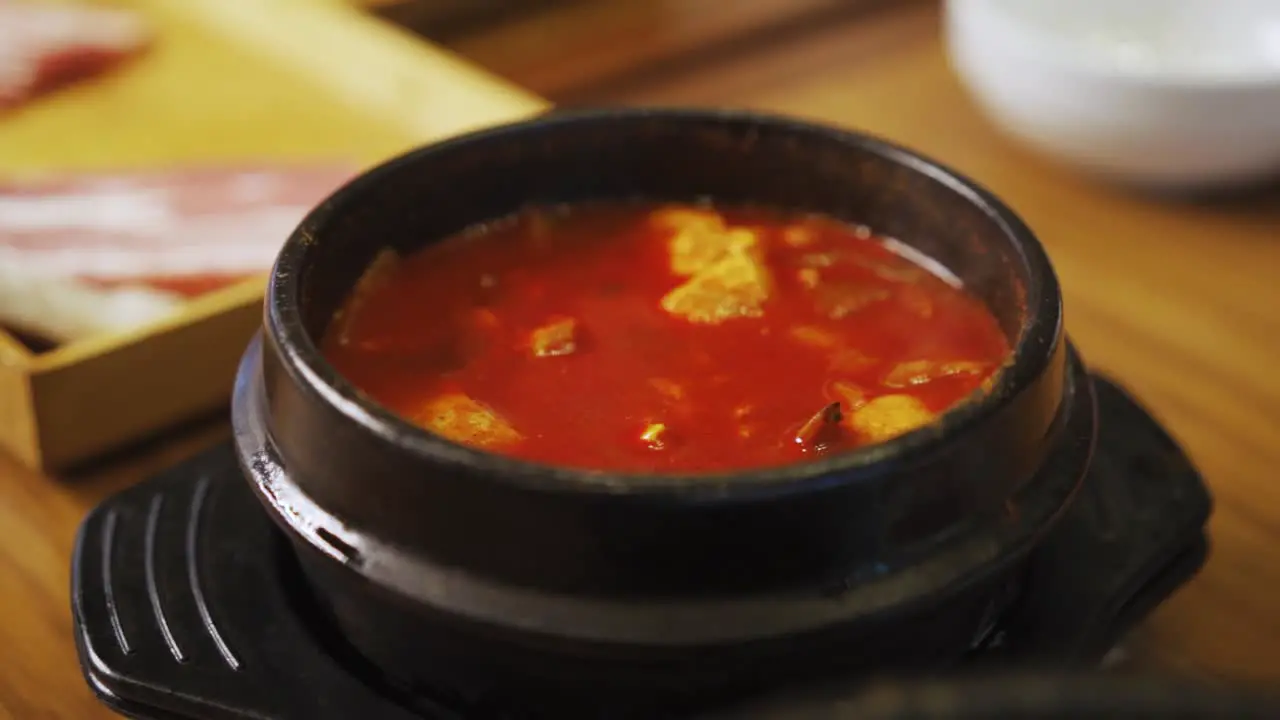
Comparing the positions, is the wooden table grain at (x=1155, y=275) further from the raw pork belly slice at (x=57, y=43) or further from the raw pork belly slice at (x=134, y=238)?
the raw pork belly slice at (x=57, y=43)

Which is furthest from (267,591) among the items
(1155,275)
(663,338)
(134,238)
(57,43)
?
(57,43)

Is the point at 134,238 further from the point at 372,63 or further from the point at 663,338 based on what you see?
the point at 663,338

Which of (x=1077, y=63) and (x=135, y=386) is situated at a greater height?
(x=1077, y=63)

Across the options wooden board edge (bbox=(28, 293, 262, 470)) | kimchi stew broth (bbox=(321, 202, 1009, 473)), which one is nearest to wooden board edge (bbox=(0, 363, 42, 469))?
wooden board edge (bbox=(28, 293, 262, 470))

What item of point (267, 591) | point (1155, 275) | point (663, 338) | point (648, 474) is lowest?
point (1155, 275)

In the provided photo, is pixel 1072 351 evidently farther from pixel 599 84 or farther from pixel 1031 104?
pixel 599 84

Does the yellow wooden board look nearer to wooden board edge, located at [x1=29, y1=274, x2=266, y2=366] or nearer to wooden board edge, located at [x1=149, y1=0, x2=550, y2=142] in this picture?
wooden board edge, located at [x1=149, y1=0, x2=550, y2=142]

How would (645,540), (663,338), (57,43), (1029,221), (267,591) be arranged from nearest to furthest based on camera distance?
(645,540)
(267,591)
(663,338)
(1029,221)
(57,43)
